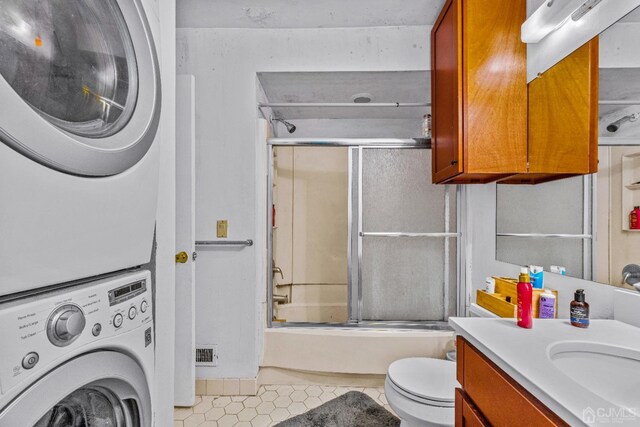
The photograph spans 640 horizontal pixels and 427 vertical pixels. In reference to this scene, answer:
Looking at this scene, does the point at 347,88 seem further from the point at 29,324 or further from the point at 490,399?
the point at 29,324

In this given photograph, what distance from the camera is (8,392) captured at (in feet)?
1.58

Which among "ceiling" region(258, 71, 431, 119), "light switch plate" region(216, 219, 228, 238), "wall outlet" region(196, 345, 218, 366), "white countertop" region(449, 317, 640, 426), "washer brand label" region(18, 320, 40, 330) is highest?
"ceiling" region(258, 71, 431, 119)

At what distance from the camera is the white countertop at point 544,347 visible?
1.93ft

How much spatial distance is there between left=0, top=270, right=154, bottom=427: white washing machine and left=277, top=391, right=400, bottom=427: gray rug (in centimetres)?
104

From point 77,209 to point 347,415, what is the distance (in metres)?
1.66

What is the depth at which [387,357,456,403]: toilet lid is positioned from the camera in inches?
45.8

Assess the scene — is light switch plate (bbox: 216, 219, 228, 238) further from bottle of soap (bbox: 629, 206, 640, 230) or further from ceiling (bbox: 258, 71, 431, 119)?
bottle of soap (bbox: 629, 206, 640, 230)

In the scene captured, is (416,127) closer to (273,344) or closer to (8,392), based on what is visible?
(273,344)

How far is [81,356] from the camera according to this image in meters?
0.61

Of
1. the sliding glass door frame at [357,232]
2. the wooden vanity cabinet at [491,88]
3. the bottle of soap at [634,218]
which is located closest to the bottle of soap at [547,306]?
the bottle of soap at [634,218]

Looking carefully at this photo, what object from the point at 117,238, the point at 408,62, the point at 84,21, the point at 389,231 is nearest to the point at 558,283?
the point at 389,231

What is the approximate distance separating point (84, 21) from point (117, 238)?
1.61ft

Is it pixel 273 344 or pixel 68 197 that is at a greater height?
pixel 68 197

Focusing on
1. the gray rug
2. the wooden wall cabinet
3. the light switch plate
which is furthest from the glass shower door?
the light switch plate
